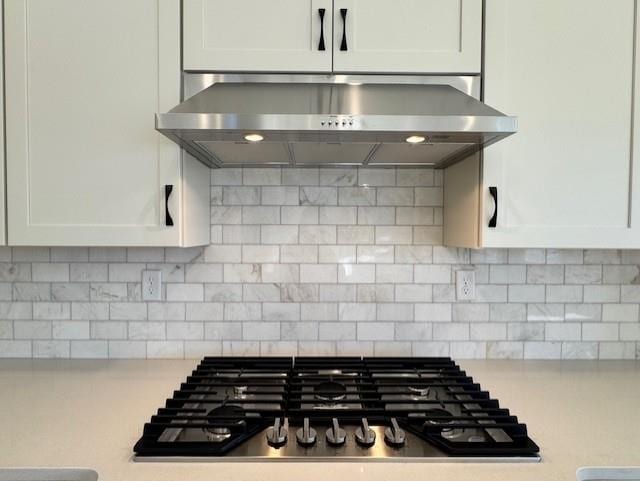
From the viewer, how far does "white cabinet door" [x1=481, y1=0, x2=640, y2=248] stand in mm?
1268

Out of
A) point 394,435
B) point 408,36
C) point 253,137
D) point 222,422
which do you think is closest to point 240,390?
point 222,422

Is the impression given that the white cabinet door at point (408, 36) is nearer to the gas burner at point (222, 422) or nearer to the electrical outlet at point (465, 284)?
the electrical outlet at point (465, 284)

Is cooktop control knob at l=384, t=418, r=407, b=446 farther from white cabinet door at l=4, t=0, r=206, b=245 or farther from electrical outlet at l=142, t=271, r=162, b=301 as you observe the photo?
electrical outlet at l=142, t=271, r=162, b=301

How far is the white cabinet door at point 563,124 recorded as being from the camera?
127 cm

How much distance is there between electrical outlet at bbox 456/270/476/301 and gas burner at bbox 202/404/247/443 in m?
0.96

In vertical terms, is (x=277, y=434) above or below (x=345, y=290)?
below

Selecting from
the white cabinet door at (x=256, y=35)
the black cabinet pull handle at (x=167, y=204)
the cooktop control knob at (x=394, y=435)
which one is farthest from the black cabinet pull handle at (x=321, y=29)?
the cooktop control knob at (x=394, y=435)

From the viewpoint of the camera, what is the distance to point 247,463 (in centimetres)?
93

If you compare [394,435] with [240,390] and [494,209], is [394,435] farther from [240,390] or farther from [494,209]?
[494,209]

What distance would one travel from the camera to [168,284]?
64.1 inches

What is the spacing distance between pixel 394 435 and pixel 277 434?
0.28 m

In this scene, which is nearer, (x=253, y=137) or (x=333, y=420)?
(x=333, y=420)

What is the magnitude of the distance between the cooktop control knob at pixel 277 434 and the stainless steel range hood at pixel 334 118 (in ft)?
2.44

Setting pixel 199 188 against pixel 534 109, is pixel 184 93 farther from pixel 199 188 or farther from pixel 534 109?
pixel 534 109
